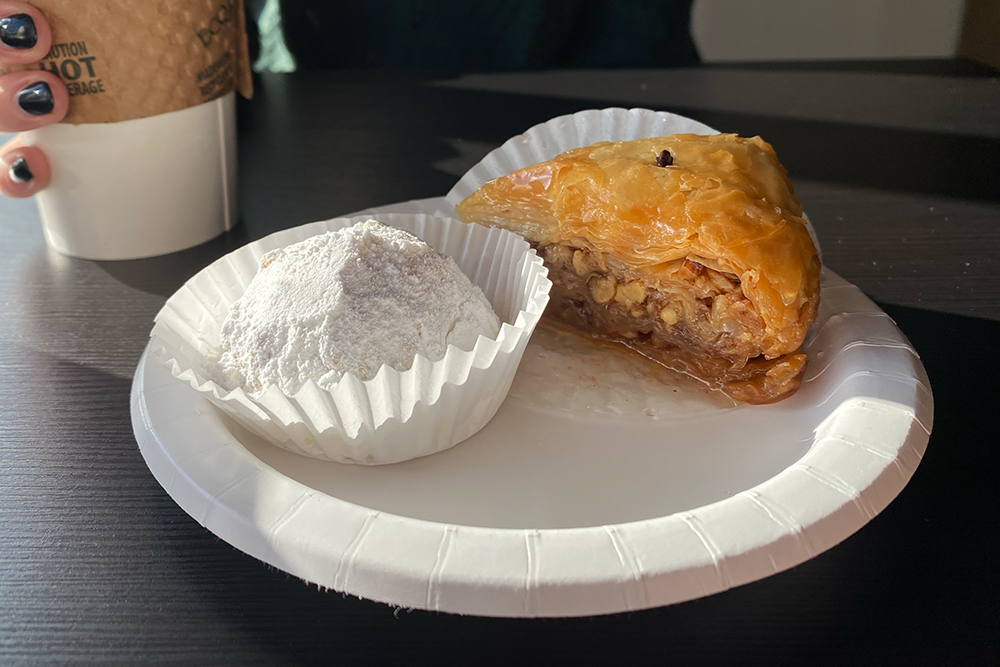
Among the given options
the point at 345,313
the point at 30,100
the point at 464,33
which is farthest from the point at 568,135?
the point at 464,33

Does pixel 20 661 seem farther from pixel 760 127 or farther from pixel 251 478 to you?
pixel 760 127

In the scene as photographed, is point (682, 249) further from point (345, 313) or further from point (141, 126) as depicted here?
point (141, 126)

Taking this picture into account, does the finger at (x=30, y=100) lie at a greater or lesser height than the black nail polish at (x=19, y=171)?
greater

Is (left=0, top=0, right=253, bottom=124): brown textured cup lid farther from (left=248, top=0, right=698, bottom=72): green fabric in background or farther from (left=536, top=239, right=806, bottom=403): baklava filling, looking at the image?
(left=248, top=0, right=698, bottom=72): green fabric in background

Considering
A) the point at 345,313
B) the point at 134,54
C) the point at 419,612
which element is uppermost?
the point at 134,54

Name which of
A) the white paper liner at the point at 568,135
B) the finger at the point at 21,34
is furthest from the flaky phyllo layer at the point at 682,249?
the finger at the point at 21,34

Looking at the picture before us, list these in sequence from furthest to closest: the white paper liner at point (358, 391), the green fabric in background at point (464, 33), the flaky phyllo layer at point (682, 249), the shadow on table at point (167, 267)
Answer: the green fabric in background at point (464, 33), the shadow on table at point (167, 267), the flaky phyllo layer at point (682, 249), the white paper liner at point (358, 391)

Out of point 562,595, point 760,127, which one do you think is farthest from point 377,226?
point 760,127

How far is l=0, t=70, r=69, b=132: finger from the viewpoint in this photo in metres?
0.83

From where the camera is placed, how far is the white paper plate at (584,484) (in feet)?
1.54

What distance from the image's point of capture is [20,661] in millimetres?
491

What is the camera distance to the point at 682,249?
724mm

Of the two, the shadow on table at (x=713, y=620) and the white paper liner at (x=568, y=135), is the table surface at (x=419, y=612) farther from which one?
the white paper liner at (x=568, y=135)

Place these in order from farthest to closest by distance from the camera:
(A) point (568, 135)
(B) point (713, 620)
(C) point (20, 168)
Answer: (A) point (568, 135)
(C) point (20, 168)
(B) point (713, 620)
